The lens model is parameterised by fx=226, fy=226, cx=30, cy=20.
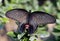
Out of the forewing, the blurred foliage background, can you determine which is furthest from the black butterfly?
the blurred foliage background

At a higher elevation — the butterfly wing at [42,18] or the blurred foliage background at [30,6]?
the butterfly wing at [42,18]

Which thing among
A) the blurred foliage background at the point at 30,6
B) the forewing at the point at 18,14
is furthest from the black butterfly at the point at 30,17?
the blurred foliage background at the point at 30,6

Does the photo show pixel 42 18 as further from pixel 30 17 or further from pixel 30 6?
pixel 30 6

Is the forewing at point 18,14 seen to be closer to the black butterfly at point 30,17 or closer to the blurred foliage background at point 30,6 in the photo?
the black butterfly at point 30,17

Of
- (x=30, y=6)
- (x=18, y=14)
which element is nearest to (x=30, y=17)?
(x=18, y=14)

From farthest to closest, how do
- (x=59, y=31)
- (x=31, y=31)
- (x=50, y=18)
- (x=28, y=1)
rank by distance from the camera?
(x=28, y=1), (x=59, y=31), (x=31, y=31), (x=50, y=18)

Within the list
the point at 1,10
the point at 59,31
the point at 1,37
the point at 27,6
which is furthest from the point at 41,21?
the point at 27,6

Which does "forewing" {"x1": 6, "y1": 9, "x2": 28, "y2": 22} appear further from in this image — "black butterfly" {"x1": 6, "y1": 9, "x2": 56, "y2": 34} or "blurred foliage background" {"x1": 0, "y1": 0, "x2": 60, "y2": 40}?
"blurred foliage background" {"x1": 0, "y1": 0, "x2": 60, "y2": 40}

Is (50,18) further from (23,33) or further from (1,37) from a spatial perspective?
(1,37)
